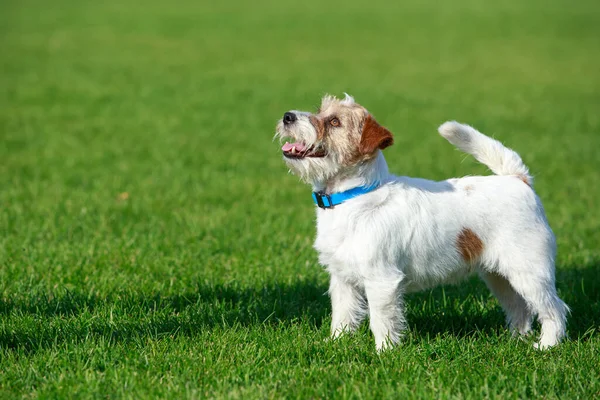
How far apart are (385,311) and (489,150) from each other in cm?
142

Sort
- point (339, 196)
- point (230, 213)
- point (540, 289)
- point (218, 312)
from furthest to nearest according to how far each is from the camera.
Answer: point (230, 213) < point (218, 312) < point (540, 289) < point (339, 196)

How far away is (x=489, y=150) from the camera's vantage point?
532 centimetres

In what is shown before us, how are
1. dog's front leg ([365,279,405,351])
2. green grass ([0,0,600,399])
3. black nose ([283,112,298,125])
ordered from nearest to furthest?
1. green grass ([0,0,600,399])
2. dog's front leg ([365,279,405,351])
3. black nose ([283,112,298,125])

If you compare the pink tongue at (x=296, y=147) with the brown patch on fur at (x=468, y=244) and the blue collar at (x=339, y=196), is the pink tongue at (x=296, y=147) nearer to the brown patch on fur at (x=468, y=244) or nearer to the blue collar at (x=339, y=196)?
the blue collar at (x=339, y=196)

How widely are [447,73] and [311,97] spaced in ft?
18.5

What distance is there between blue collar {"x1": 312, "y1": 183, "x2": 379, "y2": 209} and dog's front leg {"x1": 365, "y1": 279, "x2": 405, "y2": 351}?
0.54m

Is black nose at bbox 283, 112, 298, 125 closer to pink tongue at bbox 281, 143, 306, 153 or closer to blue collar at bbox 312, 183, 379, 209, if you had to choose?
pink tongue at bbox 281, 143, 306, 153

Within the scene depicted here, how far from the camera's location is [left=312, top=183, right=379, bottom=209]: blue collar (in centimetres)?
480

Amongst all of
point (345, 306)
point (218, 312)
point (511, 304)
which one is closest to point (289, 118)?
point (345, 306)

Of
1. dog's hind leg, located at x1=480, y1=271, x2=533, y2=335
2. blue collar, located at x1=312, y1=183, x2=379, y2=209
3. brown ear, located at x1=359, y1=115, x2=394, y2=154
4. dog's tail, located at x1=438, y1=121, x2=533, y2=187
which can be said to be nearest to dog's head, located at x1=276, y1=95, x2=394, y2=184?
brown ear, located at x1=359, y1=115, x2=394, y2=154

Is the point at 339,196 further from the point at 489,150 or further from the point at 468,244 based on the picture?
the point at 489,150

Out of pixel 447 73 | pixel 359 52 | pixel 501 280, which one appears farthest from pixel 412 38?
pixel 501 280

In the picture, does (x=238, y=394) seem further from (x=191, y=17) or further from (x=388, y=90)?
(x=191, y=17)

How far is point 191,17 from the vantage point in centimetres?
2927
